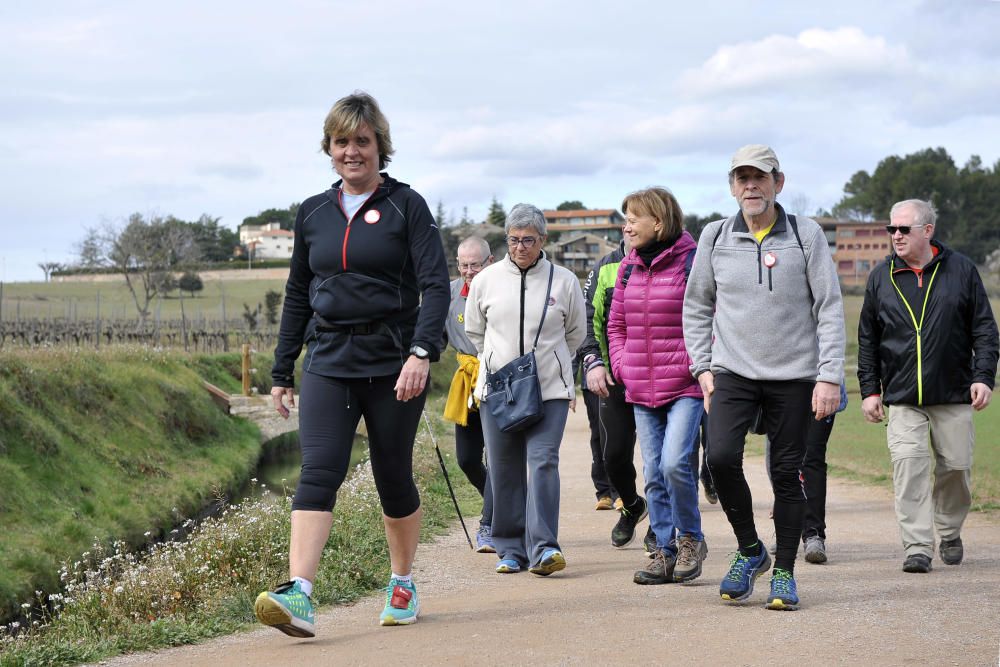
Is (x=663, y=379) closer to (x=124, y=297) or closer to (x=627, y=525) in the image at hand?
(x=627, y=525)

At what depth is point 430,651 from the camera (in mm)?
5320

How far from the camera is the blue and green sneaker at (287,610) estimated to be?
5195mm

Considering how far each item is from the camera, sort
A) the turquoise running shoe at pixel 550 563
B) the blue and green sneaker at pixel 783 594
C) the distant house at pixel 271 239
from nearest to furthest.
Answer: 1. the blue and green sneaker at pixel 783 594
2. the turquoise running shoe at pixel 550 563
3. the distant house at pixel 271 239

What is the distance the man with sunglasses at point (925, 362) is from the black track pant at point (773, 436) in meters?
1.60

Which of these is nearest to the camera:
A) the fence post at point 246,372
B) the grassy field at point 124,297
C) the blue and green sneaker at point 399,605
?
the blue and green sneaker at point 399,605

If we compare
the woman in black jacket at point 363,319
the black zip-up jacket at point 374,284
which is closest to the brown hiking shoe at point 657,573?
the woman in black jacket at point 363,319

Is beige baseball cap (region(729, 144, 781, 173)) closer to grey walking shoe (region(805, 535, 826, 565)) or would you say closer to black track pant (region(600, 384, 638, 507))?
black track pant (region(600, 384, 638, 507))

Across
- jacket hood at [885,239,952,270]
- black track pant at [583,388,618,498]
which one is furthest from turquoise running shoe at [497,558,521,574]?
black track pant at [583,388,618,498]

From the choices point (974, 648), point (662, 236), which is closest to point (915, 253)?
point (662, 236)

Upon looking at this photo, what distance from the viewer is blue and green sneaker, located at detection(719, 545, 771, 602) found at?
20.4 ft

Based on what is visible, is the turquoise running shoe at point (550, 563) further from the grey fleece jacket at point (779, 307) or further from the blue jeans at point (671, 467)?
the grey fleece jacket at point (779, 307)

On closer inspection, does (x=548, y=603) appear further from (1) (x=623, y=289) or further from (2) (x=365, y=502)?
(2) (x=365, y=502)

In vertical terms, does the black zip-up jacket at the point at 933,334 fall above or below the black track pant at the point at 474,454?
above

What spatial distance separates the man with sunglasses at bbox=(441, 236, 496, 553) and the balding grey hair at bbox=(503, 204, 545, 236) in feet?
3.54
